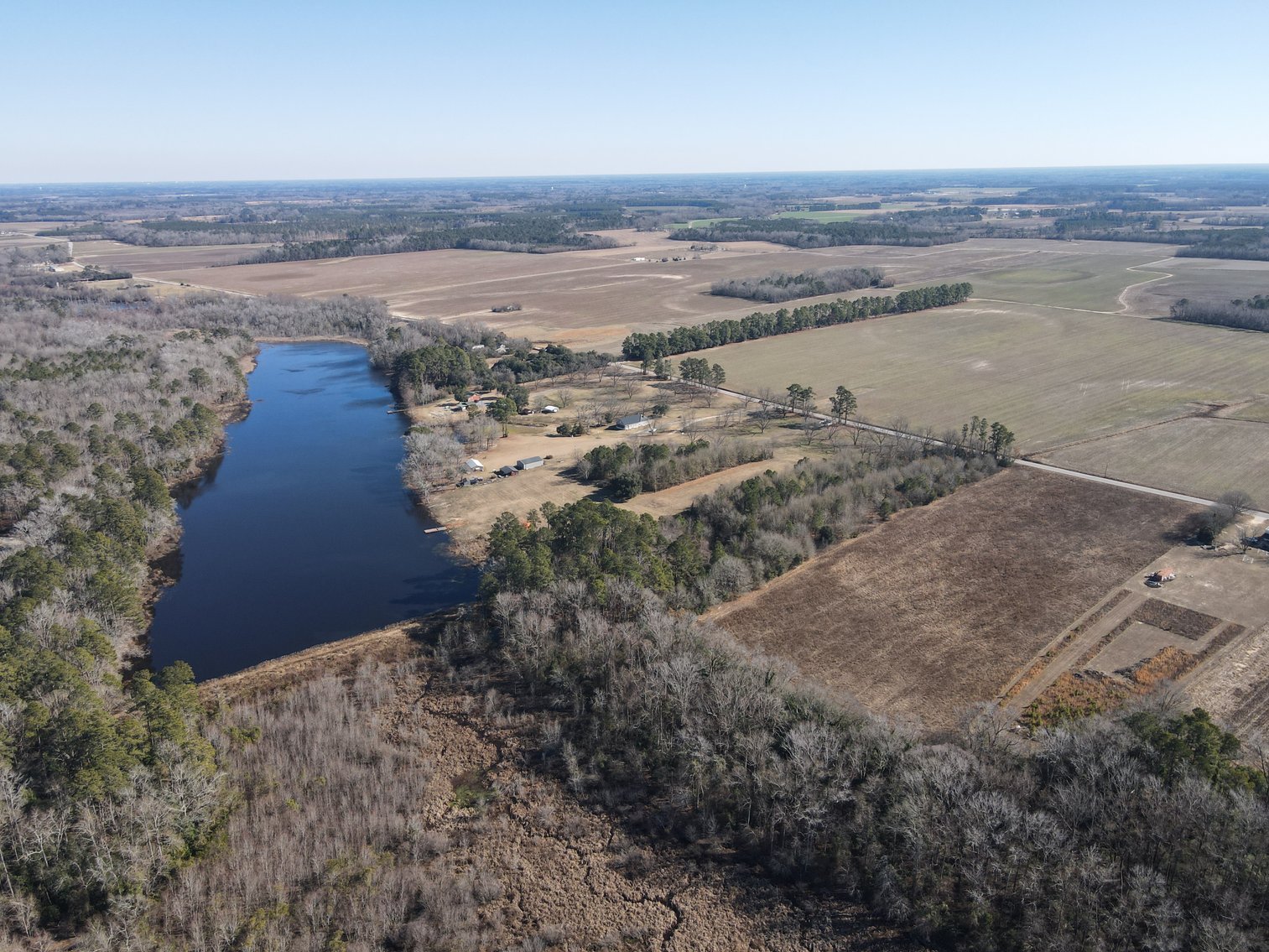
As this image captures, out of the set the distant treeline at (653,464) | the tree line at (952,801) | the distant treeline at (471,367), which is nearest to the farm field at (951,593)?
the tree line at (952,801)

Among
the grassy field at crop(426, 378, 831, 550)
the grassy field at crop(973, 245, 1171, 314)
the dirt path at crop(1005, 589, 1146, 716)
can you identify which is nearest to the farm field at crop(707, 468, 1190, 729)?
the dirt path at crop(1005, 589, 1146, 716)

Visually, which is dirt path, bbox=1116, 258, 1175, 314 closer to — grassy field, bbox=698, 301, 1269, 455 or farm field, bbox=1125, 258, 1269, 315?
farm field, bbox=1125, 258, 1269, 315

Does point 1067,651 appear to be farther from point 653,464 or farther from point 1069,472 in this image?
point 653,464

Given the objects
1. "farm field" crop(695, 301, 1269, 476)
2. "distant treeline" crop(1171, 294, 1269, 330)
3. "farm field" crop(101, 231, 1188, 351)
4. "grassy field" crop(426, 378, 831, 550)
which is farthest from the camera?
"farm field" crop(101, 231, 1188, 351)

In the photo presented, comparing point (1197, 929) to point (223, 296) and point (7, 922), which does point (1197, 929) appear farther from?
point (223, 296)

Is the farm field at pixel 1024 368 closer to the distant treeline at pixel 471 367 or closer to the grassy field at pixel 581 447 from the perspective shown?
the grassy field at pixel 581 447
